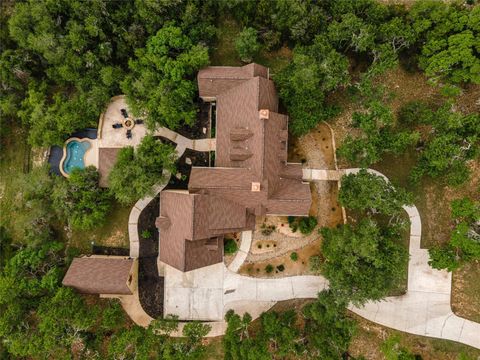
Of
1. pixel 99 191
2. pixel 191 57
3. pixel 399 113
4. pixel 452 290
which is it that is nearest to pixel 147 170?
pixel 99 191

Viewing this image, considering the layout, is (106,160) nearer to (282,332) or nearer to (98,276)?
(98,276)

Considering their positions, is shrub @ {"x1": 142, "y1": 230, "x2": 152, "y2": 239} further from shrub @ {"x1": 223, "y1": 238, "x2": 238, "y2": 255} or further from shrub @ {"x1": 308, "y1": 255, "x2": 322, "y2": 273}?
shrub @ {"x1": 308, "y1": 255, "x2": 322, "y2": 273}

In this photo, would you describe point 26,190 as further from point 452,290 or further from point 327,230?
point 452,290

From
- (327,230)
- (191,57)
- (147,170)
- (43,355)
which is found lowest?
(43,355)

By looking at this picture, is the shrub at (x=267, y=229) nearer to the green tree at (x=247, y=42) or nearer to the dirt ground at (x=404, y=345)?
the dirt ground at (x=404, y=345)

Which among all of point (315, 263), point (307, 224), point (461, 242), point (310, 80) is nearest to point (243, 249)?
point (307, 224)

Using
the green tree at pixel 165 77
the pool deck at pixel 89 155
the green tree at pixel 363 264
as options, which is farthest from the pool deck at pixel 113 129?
the green tree at pixel 363 264
